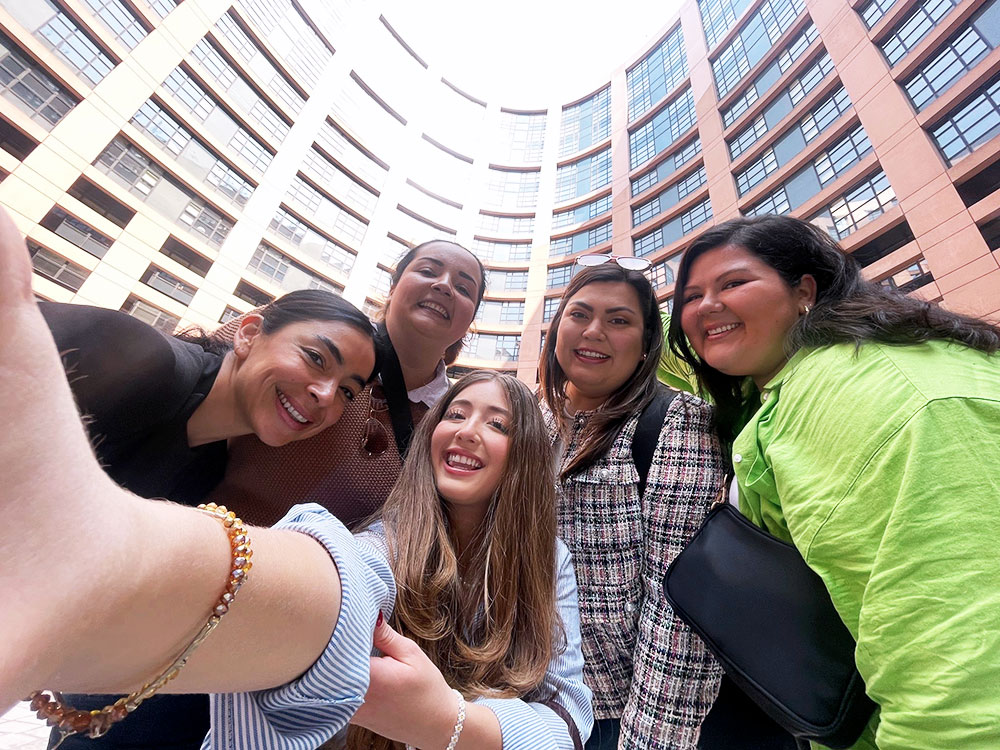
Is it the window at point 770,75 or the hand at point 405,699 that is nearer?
the hand at point 405,699

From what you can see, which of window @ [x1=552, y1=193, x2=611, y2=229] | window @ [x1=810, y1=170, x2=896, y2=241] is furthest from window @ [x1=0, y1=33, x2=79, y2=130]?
window @ [x1=810, y1=170, x2=896, y2=241]

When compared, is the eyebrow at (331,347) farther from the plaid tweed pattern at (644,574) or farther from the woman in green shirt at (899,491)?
the woman in green shirt at (899,491)

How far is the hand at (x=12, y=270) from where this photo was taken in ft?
1.15

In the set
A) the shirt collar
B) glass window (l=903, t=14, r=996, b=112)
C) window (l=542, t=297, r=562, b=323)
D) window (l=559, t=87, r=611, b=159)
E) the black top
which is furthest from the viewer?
window (l=559, t=87, r=611, b=159)

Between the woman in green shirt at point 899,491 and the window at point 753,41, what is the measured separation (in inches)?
687

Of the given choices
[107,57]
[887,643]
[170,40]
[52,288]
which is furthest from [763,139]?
[52,288]

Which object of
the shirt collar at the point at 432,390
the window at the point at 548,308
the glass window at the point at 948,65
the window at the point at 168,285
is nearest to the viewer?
the shirt collar at the point at 432,390

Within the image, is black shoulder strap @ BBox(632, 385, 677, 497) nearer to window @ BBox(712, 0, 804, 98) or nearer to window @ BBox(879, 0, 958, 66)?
window @ BBox(879, 0, 958, 66)

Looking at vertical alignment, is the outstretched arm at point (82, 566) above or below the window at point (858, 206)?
below

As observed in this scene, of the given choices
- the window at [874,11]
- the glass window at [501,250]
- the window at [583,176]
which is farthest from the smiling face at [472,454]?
the glass window at [501,250]

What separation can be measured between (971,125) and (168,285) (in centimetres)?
2004

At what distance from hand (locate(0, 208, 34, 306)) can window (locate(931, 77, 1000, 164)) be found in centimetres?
1309

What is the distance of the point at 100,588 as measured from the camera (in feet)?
1.29

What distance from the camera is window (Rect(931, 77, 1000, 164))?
7.78m
